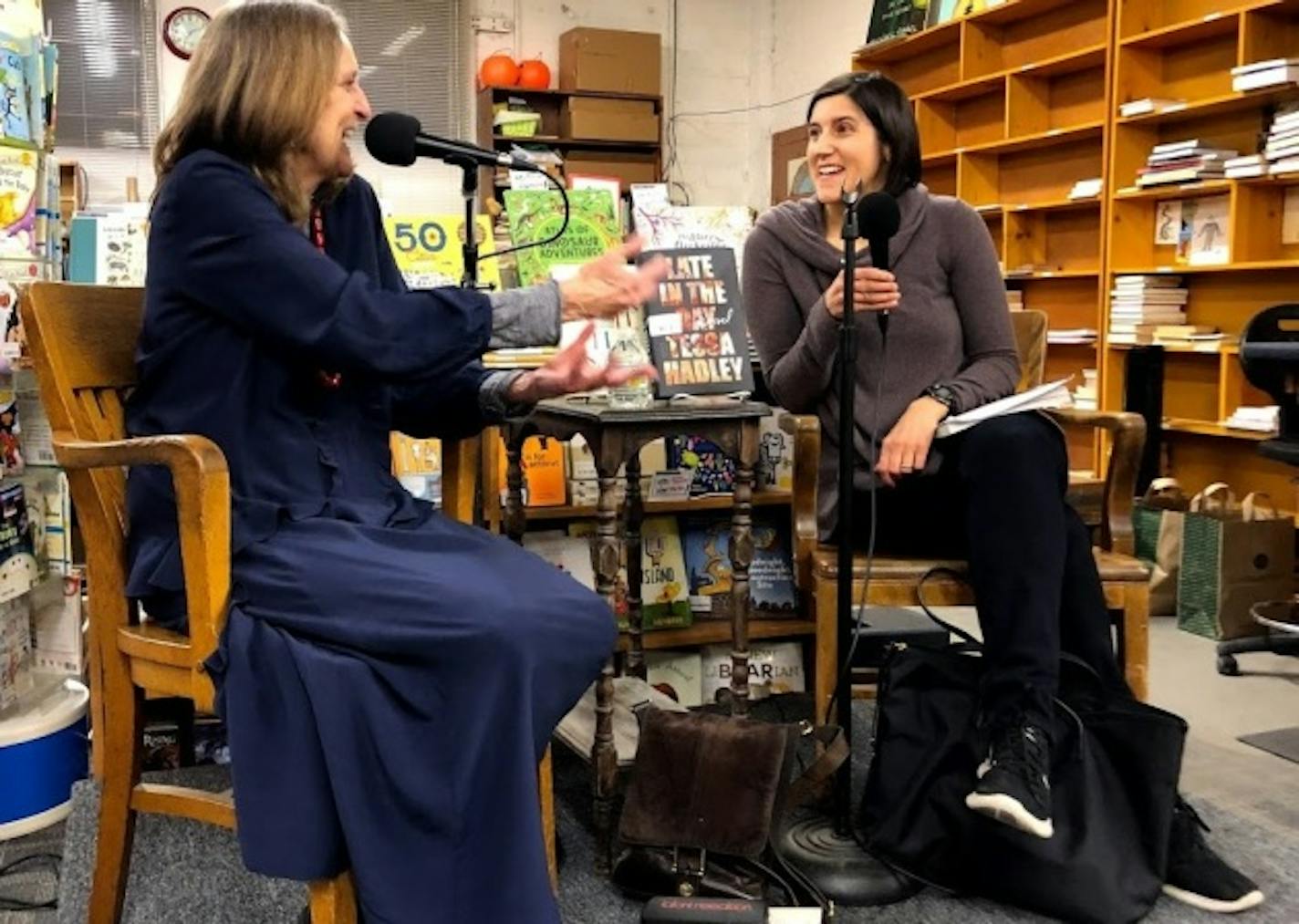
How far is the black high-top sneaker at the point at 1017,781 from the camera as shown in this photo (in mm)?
1637

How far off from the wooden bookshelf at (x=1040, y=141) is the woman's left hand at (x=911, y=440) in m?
2.93

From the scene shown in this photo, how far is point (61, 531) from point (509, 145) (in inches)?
196

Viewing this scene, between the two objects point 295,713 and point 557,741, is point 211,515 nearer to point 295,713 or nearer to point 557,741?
point 295,713

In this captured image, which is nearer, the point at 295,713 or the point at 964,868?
the point at 295,713

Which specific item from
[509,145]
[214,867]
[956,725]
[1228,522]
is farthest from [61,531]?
[509,145]

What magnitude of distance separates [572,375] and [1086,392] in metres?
3.73

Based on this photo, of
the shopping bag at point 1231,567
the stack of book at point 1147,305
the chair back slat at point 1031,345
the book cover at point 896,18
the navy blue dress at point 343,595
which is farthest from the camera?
the book cover at point 896,18

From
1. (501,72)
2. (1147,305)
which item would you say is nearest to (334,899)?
(1147,305)

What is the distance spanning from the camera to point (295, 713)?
1.35 meters

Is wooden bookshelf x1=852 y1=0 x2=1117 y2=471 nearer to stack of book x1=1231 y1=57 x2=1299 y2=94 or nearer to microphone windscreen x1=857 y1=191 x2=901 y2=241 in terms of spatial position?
stack of book x1=1231 y1=57 x2=1299 y2=94

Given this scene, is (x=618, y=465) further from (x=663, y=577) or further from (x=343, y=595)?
(x=663, y=577)

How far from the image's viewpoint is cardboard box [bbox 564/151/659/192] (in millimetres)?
6961

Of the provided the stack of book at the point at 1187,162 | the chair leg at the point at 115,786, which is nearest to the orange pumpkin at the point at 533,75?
the stack of book at the point at 1187,162

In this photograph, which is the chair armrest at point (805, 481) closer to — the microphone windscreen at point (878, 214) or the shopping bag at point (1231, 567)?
the microphone windscreen at point (878, 214)
